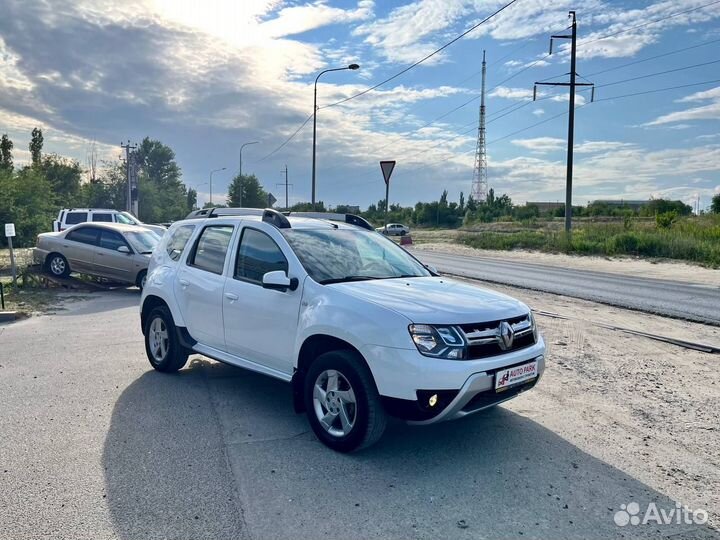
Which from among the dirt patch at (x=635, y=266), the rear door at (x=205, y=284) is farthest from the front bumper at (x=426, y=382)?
the dirt patch at (x=635, y=266)

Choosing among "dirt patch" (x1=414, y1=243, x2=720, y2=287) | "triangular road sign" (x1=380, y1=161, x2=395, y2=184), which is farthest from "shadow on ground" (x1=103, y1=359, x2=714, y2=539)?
"dirt patch" (x1=414, y1=243, x2=720, y2=287)

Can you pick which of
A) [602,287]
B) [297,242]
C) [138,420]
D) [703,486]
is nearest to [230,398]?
[138,420]

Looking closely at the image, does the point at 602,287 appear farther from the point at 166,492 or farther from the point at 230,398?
the point at 166,492

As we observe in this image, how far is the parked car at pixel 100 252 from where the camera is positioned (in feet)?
46.2

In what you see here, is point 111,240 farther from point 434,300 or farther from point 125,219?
point 434,300

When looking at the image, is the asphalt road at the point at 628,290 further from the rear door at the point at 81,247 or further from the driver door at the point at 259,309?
the rear door at the point at 81,247

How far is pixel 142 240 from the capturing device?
1463cm

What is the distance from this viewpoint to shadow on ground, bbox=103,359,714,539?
129 inches

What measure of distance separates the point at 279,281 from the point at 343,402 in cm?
110

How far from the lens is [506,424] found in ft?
16.0

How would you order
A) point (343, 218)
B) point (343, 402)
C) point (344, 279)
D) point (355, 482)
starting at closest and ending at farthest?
1. point (355, 482)
2. point (343, 402)
3. point (344, 279)
4. point (343, 218)

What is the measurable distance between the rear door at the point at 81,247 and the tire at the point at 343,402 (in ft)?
38.7

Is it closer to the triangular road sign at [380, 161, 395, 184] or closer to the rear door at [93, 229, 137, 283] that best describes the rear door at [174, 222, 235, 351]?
the triangular road sign at [380, 161, 395, 184]

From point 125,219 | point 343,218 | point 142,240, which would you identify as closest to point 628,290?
point 343,218
